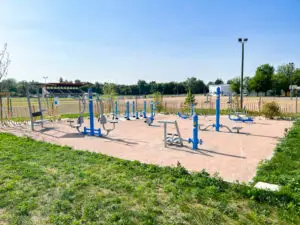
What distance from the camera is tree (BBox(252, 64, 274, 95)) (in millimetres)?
45188

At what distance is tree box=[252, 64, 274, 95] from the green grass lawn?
46269mm

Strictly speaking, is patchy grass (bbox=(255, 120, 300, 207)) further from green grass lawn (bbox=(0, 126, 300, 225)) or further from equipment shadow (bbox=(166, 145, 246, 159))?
equipment shadow (bbox=(166, 145, 246, 159))

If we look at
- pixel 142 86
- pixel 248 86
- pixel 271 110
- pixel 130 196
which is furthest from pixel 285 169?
pixel 142 86

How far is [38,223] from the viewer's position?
100 inches

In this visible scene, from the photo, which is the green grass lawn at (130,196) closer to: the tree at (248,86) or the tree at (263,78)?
the tree at (263,78)

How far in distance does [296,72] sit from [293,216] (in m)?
55.6

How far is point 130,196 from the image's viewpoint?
3135 millimetres

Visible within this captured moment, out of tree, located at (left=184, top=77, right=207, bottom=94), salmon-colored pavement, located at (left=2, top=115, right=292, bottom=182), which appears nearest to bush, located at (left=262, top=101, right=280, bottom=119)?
salmon-colored pavement, located at (left=2, top=115, right=292, bottom=182)

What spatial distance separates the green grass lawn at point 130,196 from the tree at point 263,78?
46.3 m

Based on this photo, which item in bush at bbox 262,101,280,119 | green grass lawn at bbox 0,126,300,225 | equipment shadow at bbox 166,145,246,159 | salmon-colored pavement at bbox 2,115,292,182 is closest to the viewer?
green grass lawn at bbox 0,126,300,225

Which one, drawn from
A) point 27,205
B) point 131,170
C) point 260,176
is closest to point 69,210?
point 27,205

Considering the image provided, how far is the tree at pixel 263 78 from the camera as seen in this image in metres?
45.2

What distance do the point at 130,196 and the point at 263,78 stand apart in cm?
4942

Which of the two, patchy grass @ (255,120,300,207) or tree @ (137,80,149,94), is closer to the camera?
patchy grass @ (255,120,300,207)
